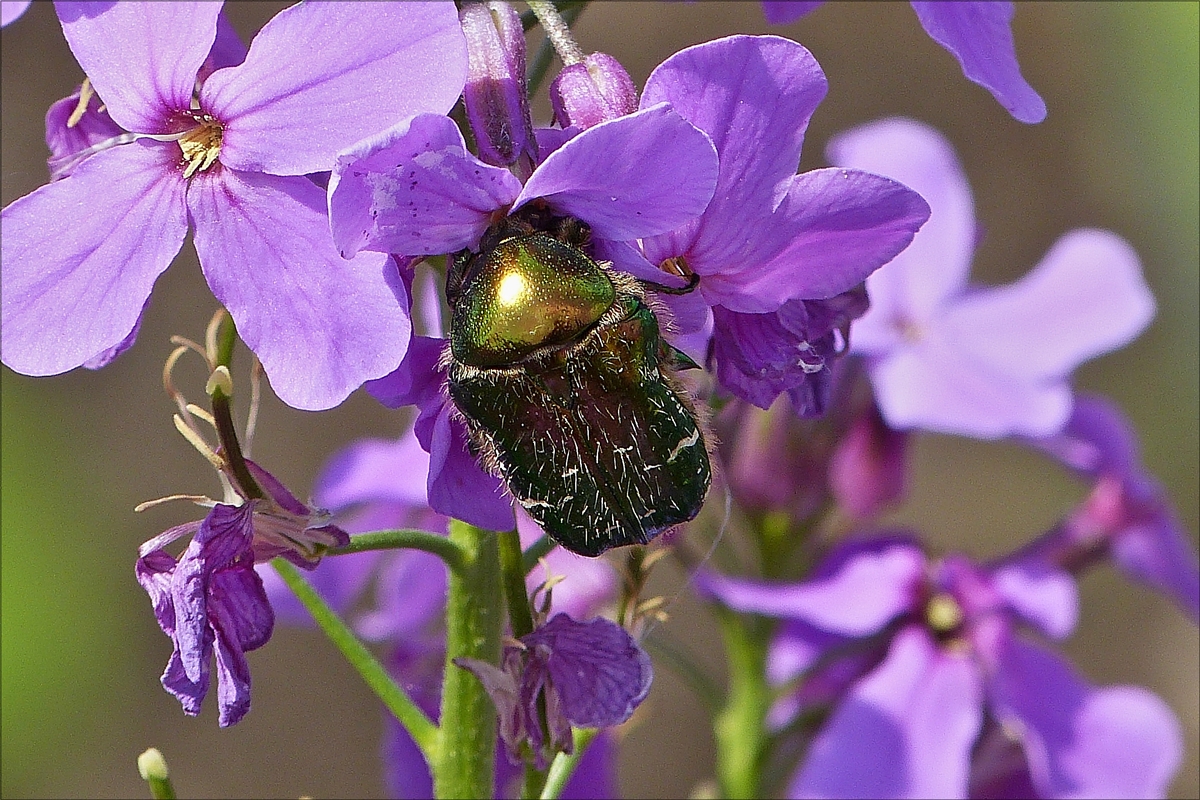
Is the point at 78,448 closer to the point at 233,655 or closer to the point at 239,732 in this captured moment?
the point at 239,732

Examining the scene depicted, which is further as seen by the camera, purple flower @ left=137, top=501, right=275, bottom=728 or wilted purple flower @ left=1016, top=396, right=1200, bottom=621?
wilted purple flower @ left=1016, top=396, right=1200, bottom=621

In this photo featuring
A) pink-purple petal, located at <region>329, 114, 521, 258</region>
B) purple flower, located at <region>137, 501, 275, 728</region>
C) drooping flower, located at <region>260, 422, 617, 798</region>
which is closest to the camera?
pink-purple petal, located at <region>329, 114, 521, 258</region>

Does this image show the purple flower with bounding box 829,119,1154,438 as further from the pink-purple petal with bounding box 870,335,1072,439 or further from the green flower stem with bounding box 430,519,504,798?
the green flower stem with bounding box 430,519,504,798

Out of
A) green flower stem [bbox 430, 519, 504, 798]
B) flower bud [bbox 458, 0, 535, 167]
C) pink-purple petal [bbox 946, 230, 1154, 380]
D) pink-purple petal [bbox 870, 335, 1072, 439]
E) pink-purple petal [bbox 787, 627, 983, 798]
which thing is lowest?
pink-purple petal [bbox 787, 627, 983, 798]

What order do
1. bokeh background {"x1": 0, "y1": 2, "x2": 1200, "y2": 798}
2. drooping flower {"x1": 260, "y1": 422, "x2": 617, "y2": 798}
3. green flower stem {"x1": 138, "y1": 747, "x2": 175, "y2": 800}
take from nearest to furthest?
green flower stem {"x1": 138, "y1": 747, "x2": 175, "y2": 800} → drooping flower {"x1": 260, "y1": 422, "x2": 617, "y2": 798} → bokeh background {"x1": 0, "y1": 2, "x2": 1200, "y2": 798}

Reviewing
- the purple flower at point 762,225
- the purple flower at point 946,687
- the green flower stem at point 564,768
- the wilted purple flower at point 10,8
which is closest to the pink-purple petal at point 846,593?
the purple flower at point 946,687

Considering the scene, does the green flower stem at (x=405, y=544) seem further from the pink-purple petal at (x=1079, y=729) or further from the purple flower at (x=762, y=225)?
the pink-purple petal at (x=1079, y=729)

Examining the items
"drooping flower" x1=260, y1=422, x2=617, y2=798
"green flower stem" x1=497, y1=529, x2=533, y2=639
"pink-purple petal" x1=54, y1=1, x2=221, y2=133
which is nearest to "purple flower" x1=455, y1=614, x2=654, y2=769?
"green flower stem" x1=497, y1=529, x2=533, y2=639

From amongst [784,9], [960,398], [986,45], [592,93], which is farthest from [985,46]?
[960,398]
